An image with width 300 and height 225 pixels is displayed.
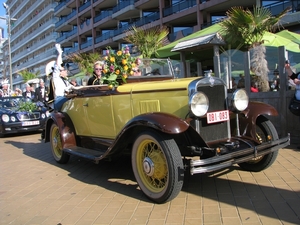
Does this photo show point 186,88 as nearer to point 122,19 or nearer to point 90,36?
point 122,19

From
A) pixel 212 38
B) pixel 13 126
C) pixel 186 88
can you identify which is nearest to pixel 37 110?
pixel 13 126

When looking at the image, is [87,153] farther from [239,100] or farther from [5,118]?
[5,118]

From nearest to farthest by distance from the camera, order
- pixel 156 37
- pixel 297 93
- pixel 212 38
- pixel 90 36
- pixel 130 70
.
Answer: pixel 130 70, pixel 297 93, pixel 212 38, pixel 156 37, pixel 90 36

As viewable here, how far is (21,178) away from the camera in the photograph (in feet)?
15.6

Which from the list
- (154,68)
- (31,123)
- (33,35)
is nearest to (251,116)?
(154,68)

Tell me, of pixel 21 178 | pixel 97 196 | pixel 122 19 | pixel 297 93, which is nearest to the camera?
pixel 97 196

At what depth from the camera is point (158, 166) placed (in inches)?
130

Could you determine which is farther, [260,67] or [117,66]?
[260,67]

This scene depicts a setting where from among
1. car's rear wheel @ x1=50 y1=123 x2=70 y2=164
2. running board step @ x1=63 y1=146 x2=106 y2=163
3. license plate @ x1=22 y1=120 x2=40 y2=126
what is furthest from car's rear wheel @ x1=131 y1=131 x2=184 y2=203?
license plate @ x1=22 y1=120 x2=40 y2=126

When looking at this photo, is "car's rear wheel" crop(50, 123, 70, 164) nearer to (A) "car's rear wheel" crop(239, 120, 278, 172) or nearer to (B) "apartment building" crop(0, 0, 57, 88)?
(A) "car's rear wheel" crop(239, 120, 278, 172)

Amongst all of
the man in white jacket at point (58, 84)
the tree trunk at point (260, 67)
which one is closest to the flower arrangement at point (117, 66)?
the man in white jacket at point (58, 84)

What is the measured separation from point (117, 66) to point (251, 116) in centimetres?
208

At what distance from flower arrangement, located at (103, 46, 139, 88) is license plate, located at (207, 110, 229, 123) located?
4.87 feet

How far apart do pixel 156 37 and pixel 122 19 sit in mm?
25539
